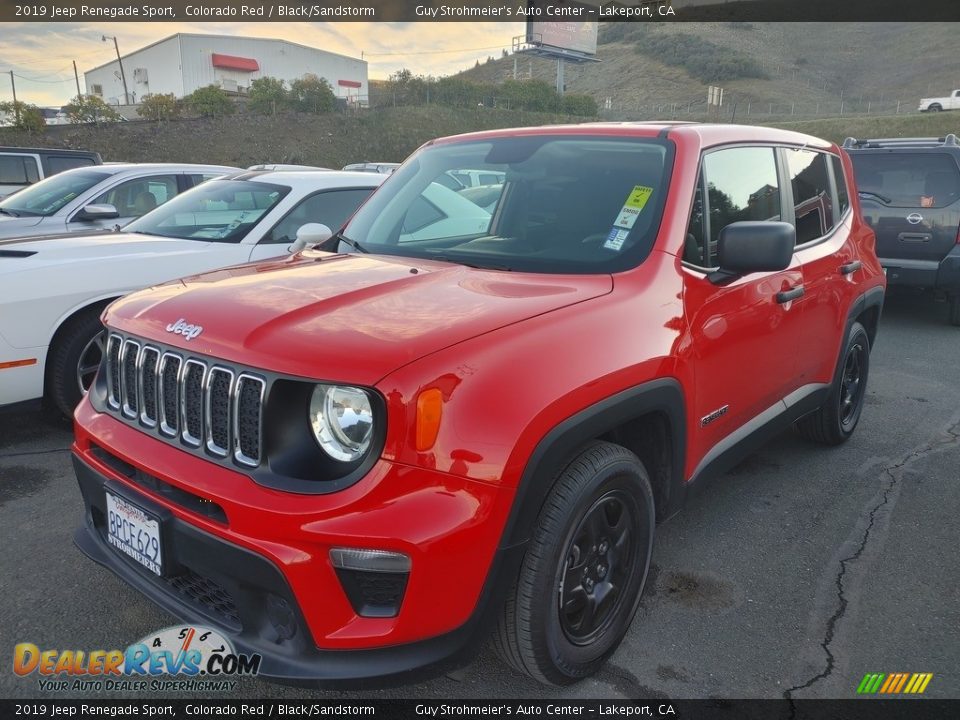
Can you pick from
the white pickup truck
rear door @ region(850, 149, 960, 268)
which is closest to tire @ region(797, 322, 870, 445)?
rear door @ region(850, 149, 960, 268)

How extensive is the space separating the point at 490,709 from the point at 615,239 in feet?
5.60

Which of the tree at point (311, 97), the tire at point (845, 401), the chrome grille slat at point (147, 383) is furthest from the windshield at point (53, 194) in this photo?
the tree at point (311, 97)

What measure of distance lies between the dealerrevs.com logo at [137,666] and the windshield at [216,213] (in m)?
3.18

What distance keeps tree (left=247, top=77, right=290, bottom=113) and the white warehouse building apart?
15.4 m

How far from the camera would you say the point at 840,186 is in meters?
4.28

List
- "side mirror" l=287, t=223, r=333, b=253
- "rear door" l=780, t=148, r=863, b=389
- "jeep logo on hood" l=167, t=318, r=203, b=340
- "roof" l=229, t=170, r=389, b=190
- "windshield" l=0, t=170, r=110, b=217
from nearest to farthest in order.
Result: "jeep logo on hood" l=167, t=318, r=203, b=340 → "rear door" l=780, t=148, r=863, b=389 → "side mirror" l=287, t=223, r=333, b=253 → "roof" l=229, t=170, r=389, b=190 → "windshield" l=0, t=170, r=110, b=217

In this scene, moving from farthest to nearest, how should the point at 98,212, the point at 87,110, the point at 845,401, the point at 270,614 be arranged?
1. the point at 87,110
2. the point at 98,212
3. the point at 845,401
4. the point at 270,614

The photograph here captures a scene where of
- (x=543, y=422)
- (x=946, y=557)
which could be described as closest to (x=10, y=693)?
(x=543, y=422)

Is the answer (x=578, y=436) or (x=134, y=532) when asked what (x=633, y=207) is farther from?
(x=134, y=532)

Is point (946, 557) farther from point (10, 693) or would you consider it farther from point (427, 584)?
point (10, 693)

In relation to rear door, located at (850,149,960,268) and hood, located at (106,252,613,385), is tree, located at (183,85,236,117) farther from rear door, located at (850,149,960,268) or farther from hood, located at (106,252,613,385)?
hood, located at (106,252,613,385)

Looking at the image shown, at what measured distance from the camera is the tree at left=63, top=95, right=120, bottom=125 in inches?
1447

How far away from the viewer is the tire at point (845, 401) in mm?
4230

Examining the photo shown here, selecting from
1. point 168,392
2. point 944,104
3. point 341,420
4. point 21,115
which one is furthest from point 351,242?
point 944,104
